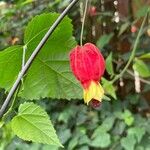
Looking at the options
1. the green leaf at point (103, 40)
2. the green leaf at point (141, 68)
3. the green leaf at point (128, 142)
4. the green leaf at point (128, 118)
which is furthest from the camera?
the green leaf at point (103, 40)

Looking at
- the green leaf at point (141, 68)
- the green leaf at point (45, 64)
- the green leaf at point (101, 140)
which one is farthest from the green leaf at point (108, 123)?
the green leaf at point (45, 64)

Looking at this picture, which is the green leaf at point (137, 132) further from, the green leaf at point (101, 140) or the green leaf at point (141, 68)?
the green leaf at point (141, 68)

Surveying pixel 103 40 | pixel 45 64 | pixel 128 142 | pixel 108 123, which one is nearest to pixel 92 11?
pixel 103 40

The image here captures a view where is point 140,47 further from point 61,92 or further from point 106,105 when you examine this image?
point 61,92

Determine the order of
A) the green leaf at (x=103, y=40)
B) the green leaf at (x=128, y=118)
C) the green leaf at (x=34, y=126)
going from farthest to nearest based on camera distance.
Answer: the green leaf at (x=103, y=40), the green leaf at (x=128, y=118), the green leaf at (x=34, y=126)

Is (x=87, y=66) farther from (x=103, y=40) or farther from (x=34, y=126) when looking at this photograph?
(x=103, y=40)

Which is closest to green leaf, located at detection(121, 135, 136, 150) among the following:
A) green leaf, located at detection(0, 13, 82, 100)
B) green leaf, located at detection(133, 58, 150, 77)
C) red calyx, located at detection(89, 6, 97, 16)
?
green leaf, located at detection(133, 58, 150, 77)

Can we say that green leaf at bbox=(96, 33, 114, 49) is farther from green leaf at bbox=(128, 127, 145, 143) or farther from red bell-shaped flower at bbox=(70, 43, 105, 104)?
red bell-shaped flower at bbox=(70, 43, 105, 104)

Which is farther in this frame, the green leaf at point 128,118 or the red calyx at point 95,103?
the green leaf at point 128,118
